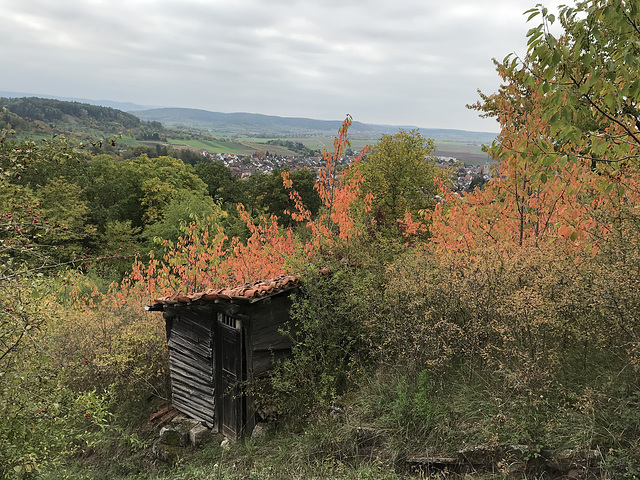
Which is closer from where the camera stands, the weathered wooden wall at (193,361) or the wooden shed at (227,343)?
the wooden shed at (227,343)

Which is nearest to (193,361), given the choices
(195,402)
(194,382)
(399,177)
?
(194,382)

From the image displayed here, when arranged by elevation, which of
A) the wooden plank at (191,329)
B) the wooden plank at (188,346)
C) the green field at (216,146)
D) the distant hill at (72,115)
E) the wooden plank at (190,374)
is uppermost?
the distant hill at (72,115)

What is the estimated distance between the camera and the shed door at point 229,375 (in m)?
8.07

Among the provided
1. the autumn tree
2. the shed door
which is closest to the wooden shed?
the shed door

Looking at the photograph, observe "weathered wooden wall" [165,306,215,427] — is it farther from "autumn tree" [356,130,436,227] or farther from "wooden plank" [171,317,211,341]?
"autumn tree" [356,130,436,227]

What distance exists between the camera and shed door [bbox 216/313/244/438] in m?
8.07

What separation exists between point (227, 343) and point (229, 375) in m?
0.67

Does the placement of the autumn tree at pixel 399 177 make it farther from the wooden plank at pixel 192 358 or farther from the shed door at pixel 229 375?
the shed door at pixel 229 375

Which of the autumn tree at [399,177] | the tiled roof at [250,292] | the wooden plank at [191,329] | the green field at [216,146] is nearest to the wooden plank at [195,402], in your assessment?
the wooden plank at [191,329]

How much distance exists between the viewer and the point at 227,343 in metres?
8.40

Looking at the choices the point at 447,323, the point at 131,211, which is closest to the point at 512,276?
the point at 447,323

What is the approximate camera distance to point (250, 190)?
38375mm

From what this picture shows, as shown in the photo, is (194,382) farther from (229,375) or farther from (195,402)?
(229,375)

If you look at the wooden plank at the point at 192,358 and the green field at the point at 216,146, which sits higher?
the green field at the point at 216,146
